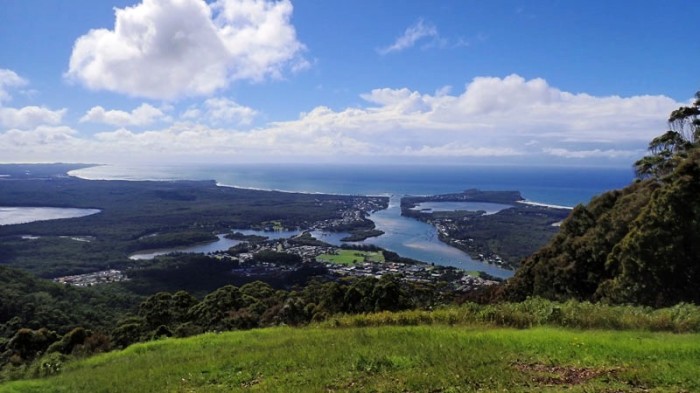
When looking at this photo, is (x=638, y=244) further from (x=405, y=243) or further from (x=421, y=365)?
(x=405, y=243)

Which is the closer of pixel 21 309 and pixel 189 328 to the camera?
pixel 189 328

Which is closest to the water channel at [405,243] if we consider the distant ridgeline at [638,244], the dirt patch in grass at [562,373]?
the distant ridgeline at [638,244]

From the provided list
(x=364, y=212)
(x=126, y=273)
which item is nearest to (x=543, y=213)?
(x=364, y=212)

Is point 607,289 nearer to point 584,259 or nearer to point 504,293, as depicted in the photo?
point 584,259

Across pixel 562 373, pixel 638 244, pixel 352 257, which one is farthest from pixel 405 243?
pixel 562 373

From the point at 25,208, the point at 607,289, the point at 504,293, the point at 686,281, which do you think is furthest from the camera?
the point at 25,208

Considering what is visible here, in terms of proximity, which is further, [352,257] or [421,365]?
[352,257]

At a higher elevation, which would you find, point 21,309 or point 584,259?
point 584,259
